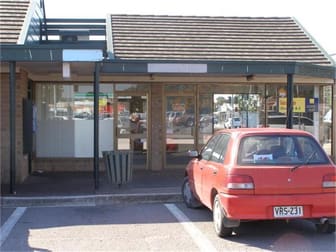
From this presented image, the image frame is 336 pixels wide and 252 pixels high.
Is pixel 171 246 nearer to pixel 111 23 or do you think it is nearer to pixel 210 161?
pixel 210 161

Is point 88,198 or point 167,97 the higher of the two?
point 167,97

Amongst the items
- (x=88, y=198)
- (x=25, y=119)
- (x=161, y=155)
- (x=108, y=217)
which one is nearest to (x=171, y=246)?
(x=108, y=217)

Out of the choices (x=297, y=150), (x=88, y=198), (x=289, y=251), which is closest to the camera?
(x=289, y=251)

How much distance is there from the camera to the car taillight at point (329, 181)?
6836 millimetres

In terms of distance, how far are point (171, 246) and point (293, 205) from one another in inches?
66.6

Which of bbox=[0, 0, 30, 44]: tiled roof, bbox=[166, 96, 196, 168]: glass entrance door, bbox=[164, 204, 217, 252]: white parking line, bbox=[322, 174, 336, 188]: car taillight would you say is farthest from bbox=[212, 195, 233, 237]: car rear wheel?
bbox=[166, 96, 196, 168]: glass entrance door

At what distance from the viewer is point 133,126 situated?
1480cm

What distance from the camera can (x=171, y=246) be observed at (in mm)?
6766

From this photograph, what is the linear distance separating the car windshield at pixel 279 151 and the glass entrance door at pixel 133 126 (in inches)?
309

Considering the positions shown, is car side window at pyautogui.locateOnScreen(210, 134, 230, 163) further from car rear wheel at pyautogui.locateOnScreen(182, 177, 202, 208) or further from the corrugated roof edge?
the corrugated roof edge

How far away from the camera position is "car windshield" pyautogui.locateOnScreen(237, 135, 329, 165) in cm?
698

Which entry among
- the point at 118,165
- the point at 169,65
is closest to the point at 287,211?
the point at 118,165

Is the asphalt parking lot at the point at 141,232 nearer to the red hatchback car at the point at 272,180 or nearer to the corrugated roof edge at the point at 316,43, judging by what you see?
the red hatchback car at the point at 272,180

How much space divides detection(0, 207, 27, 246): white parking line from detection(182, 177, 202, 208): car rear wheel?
2938 millimetres
